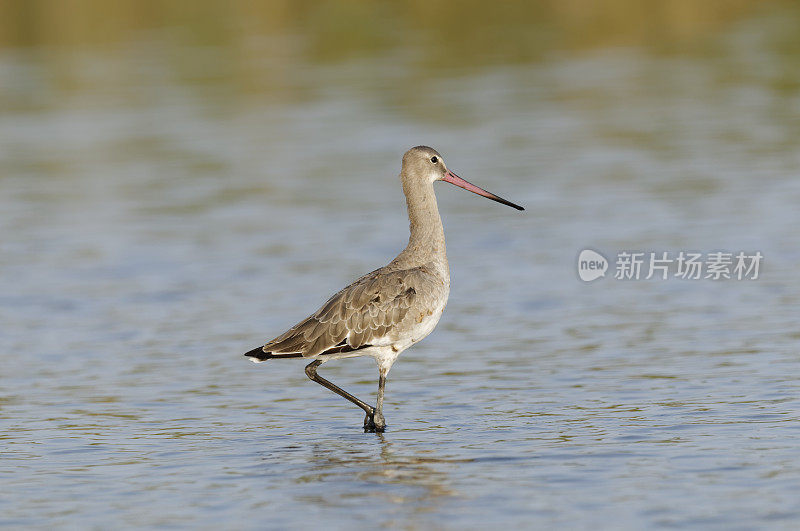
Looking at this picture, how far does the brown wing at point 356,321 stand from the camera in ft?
33.5

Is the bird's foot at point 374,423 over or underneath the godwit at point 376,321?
underneath

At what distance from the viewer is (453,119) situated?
24.7m

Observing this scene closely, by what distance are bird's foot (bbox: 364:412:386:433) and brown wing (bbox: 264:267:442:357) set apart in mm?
494

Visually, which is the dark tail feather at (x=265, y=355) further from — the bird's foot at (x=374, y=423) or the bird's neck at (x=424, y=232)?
the bird's neck at (x=424, y=232)

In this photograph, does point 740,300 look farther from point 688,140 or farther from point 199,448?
point 688,140

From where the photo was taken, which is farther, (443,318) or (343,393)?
(443,318)

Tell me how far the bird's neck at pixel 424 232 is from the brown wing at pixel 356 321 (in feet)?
1.37

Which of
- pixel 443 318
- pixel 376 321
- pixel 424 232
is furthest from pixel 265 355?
pixel 443 318

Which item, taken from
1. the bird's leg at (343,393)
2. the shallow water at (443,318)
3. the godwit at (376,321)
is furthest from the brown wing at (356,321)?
the shallow water at (443,318)

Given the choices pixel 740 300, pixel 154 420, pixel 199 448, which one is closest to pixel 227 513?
pixel 199 448

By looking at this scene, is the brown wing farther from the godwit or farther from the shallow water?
the shallow water

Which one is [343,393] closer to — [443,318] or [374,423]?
[374,423]

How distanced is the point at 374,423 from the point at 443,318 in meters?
3.50

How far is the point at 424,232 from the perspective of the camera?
35.8ft
